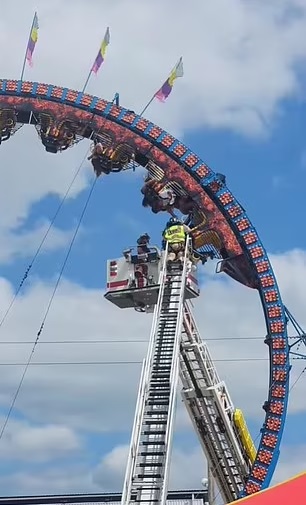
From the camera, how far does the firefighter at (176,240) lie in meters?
23.2

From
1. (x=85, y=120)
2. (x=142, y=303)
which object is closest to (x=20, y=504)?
(x=142, y=303)

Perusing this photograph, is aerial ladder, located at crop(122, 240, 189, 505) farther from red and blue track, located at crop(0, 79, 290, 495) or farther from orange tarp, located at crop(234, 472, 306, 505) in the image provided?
orange tarp, located at crop(234, 472, 306, 505)

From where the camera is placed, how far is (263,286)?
72.6 ft

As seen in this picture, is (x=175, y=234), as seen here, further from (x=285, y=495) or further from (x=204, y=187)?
(x=285, y=495)

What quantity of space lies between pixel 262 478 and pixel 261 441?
39.6 inches

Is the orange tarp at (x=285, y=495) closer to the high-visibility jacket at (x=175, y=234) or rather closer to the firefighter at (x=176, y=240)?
the firefighter at (x=176, y=240)

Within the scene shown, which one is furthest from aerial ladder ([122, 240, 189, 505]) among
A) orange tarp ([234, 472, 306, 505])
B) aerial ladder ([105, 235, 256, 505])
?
orange tarp ([234, 472, 306, 505])

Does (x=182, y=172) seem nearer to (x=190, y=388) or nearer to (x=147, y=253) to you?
(x=147, y=253)

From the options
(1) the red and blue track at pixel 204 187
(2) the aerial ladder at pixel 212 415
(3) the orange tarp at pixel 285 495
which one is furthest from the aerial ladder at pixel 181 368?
(3) the orange tarp at pixel 285 495

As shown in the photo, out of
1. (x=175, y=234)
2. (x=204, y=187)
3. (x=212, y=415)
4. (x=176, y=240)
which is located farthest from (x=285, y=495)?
(x=204, y=187)

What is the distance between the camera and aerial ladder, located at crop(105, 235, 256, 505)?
1927cm

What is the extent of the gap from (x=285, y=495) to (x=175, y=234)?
17.1 m

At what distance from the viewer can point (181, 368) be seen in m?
22.6

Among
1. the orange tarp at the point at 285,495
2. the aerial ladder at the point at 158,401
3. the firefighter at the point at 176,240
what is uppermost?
the firefighter at the point at 176,240
